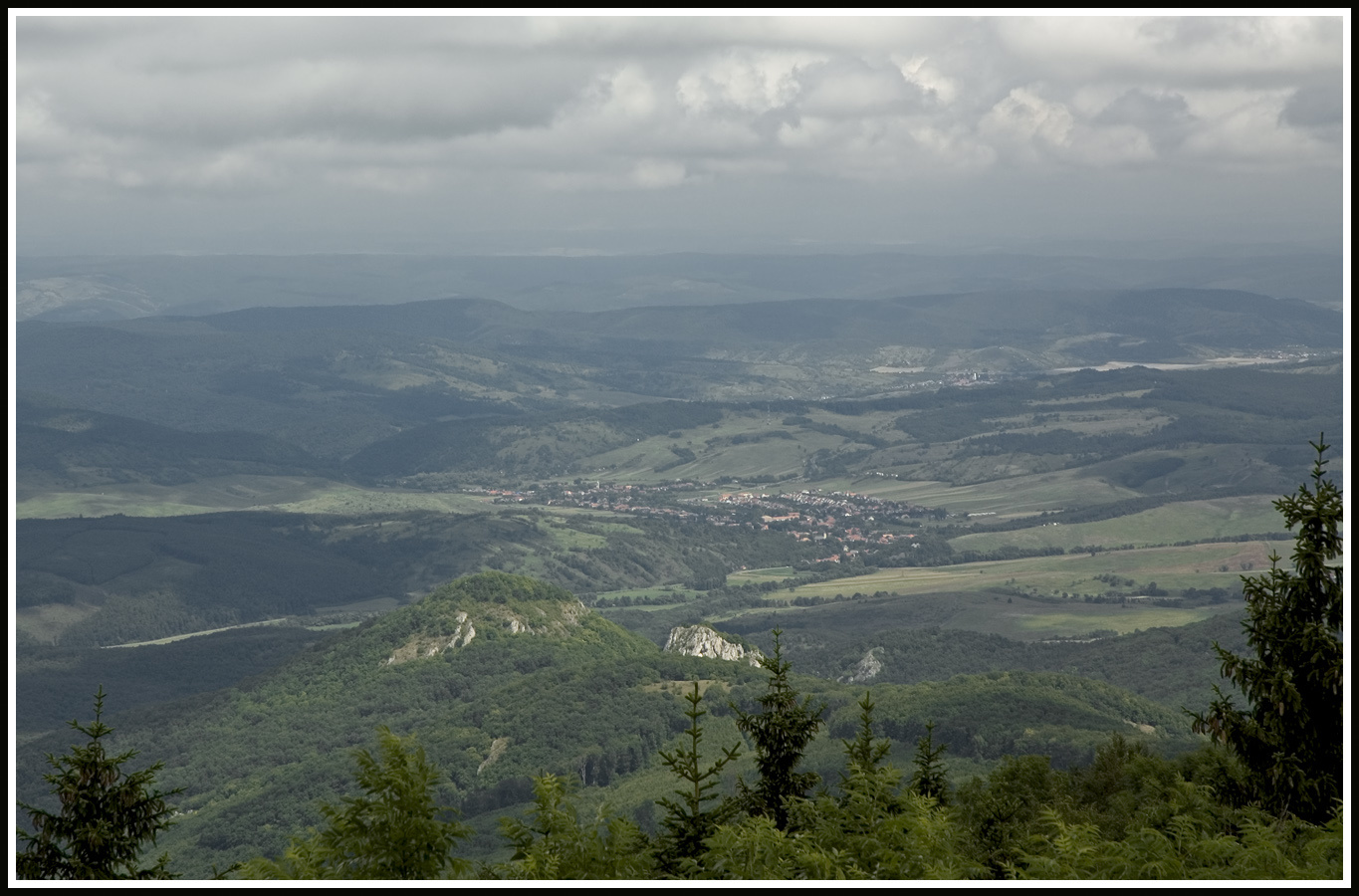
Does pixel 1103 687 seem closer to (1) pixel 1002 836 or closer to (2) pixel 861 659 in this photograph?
(2) pixel 861 659

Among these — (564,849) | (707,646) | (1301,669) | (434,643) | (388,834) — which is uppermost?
(1301,669)

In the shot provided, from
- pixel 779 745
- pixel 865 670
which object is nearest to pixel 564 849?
pixel 779 745

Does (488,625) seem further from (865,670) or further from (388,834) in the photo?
(388,834)

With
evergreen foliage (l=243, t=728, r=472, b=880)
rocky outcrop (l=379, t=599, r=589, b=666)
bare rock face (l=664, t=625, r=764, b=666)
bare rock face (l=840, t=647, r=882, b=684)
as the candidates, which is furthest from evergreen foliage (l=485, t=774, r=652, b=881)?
bare rock face (l=840, t=647, r=882, b=684)

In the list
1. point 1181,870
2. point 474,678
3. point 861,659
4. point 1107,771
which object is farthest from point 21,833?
point 861,659

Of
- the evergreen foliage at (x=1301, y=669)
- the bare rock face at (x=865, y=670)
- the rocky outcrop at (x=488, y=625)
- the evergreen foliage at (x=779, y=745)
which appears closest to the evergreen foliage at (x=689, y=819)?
the evergreen foliage at (x=779, y=745)

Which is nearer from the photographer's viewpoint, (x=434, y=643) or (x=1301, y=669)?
(x=1301, y=669)
